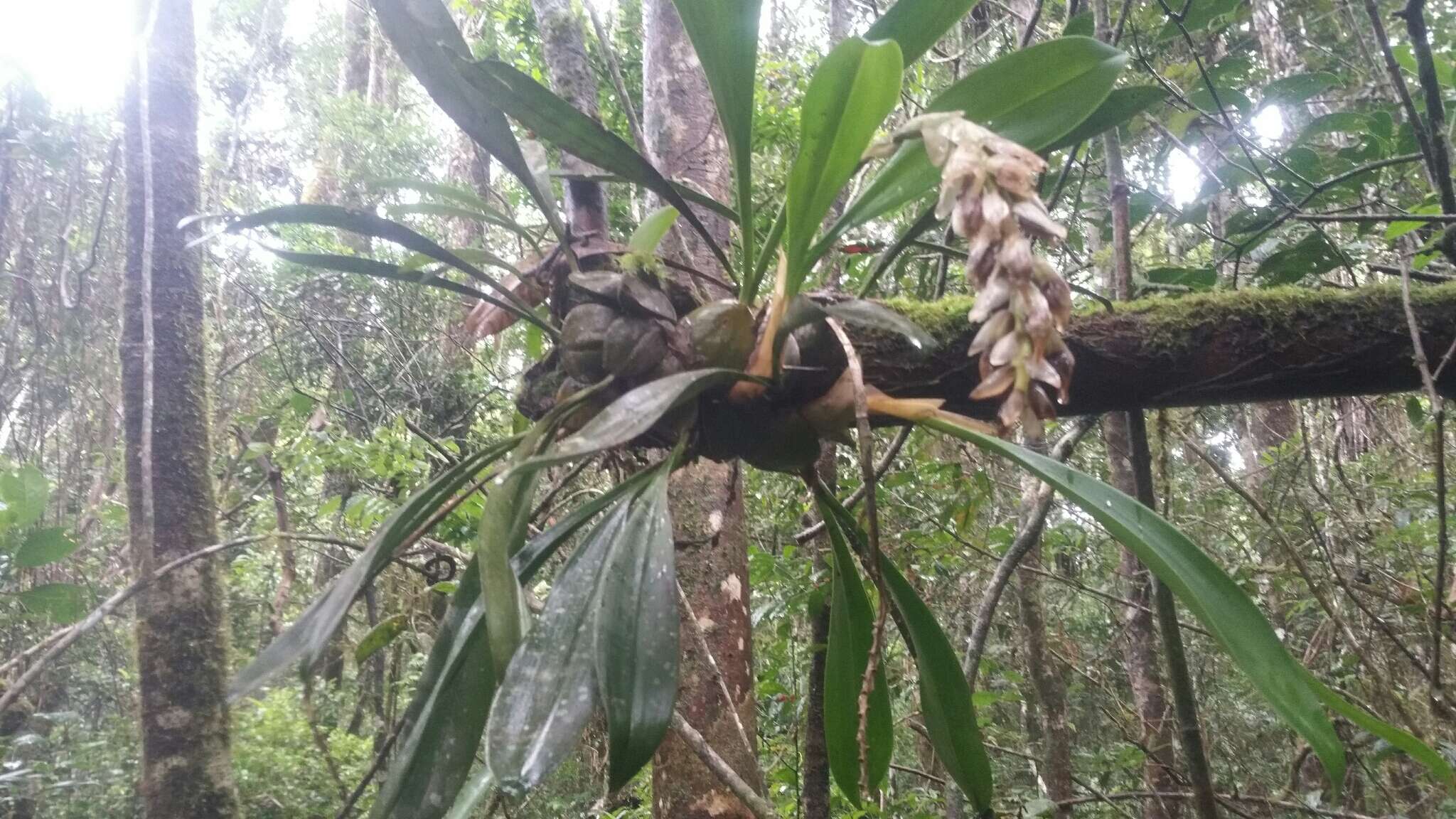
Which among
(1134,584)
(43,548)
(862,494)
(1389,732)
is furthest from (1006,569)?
(43,548)

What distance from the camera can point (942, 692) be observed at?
2.46ft

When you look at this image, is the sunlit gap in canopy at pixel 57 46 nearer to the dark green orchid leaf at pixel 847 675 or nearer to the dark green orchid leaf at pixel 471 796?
the dark green orchid leaf at pixel 471 796

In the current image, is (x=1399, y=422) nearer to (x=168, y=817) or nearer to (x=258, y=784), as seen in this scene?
(x=168, y=817)

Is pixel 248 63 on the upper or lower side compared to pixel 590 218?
upper

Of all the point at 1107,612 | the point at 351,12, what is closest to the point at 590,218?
the point at 1107,612

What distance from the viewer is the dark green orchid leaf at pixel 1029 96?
0.60 m

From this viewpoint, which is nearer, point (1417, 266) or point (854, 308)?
point (854, 308)

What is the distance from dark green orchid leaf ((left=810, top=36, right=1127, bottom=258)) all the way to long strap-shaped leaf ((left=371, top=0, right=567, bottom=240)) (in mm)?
Result: 296

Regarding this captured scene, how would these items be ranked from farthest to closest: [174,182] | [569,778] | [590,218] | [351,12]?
[351,12], [569,778], [174,182], [590,218]

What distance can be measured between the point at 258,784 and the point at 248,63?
235 inches

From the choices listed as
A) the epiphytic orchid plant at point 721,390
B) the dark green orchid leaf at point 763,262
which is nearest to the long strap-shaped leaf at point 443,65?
the epiphytic orchid plant at point 721,390

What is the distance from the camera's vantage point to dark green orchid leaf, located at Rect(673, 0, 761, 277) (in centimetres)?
59

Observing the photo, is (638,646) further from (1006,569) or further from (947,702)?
(1006,569)

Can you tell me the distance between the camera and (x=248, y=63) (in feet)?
21.9
